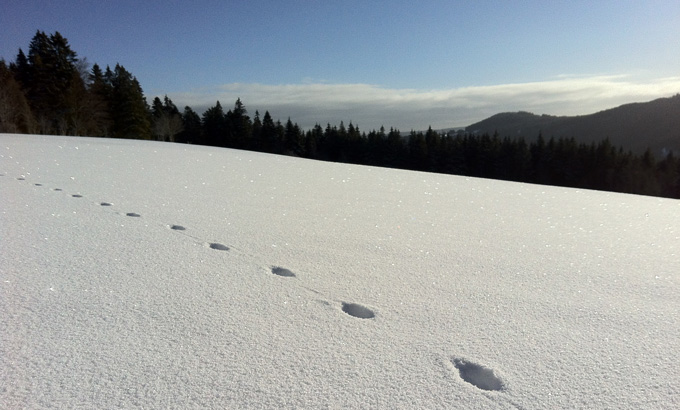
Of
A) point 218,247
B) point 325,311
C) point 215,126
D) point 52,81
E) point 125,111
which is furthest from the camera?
point 215,126

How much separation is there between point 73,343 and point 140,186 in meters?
3.34

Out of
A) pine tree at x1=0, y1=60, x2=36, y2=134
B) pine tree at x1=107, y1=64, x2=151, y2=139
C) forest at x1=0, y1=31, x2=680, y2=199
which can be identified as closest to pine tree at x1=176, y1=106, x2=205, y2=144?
forest at x1=0, y1=31, x2=680, y2=199

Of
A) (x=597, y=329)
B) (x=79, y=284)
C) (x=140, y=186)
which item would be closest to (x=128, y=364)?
(x=79, y=284)

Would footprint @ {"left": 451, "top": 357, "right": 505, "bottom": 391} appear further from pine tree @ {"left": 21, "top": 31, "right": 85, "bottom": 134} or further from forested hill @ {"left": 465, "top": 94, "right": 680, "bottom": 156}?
forested hill @ {"left": 465, "top": 94, "right": 680, "bottom": 156}

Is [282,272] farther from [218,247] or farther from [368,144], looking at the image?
[368,144]

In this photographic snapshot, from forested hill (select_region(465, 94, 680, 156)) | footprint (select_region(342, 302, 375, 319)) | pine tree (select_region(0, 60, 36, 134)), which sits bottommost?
footprint (select_region(342, 302, 375, 319))

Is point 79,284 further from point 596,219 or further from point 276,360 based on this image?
point 596,219

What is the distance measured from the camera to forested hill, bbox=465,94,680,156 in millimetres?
85794

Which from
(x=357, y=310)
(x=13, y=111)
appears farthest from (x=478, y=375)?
(x=13, y=111)

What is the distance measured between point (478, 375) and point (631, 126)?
425ft

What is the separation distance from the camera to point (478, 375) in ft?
3.51

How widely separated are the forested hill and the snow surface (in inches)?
3097

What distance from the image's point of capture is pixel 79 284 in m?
1.52

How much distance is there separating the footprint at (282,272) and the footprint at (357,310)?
396mm
